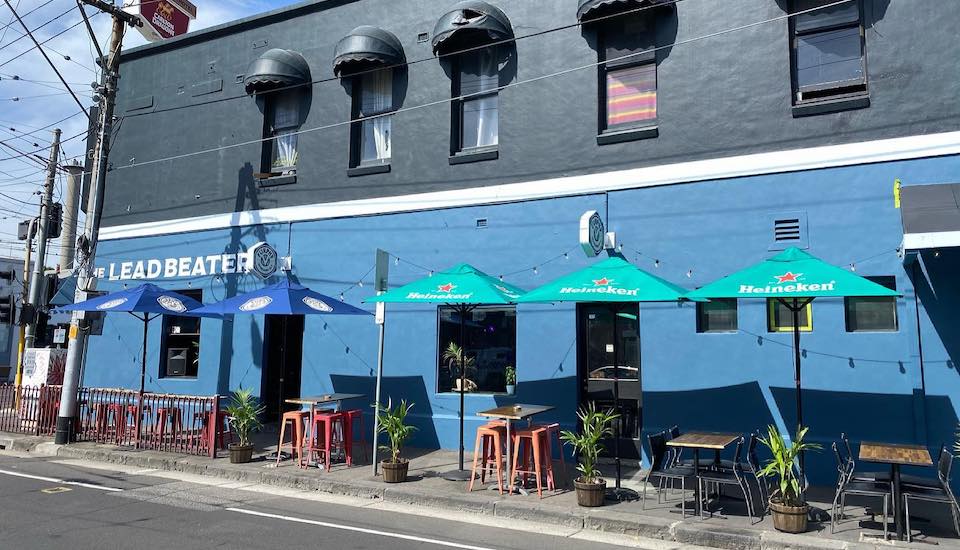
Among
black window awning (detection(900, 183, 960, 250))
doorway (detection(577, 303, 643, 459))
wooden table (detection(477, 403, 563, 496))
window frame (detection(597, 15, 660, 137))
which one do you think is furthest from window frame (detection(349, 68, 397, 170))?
black window awning (detection(900, 183, 960, 250))

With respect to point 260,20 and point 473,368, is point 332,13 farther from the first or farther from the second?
point 473,368

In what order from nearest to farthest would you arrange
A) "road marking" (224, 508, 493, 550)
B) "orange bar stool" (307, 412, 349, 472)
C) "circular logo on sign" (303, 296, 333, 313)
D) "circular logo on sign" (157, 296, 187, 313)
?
1. "road marking" (224, 508, 493, 550)
2. "orange bar stool" (307, 412, 349, 472)
3. "circular logo on sign" (303, 296, 333, 313)
4. "circular logo on sign" (157, 296, 187, 313)

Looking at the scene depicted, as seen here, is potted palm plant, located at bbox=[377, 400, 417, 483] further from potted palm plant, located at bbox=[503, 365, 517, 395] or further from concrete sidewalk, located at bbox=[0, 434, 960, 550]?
potted palm plant, located at bbox=[503, 365, 517, 395]

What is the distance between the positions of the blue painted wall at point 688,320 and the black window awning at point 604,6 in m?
3.03

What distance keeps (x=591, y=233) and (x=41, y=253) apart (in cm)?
1474

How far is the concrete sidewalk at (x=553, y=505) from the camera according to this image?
23.0ft

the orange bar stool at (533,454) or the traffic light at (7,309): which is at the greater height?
the traffic light at (7,309)

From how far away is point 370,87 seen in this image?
1405 cm

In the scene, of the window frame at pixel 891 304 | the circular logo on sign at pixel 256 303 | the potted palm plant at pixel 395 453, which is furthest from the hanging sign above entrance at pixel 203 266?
the window frame at pixel 891 304

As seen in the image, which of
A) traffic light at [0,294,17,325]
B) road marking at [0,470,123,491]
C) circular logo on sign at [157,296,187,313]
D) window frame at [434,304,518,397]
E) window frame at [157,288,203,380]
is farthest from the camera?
traffic light at [0,294,17,325]

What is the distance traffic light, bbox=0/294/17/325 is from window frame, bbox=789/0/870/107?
17.2 meters

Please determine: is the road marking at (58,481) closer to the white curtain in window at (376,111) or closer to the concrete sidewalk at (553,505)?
the concrete sidewalk at (553,505)

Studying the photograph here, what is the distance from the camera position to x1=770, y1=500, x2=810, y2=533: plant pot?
7.09m

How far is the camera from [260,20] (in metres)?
15.3
